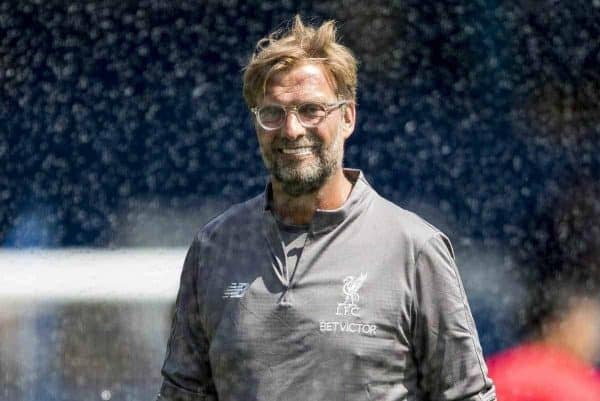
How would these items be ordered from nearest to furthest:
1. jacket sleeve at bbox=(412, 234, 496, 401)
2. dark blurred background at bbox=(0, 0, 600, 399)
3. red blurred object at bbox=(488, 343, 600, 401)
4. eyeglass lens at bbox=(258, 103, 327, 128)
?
1. jacket sleeve at bbox=(412, 234, 496, 401)
2. eyeglass lens at bbox=(258, 103, 327, 128)
3. red blurred object at bbox=(488, 343, 600, 401)
4. dark blurred background at bbox=(0, 0, 600, 399)

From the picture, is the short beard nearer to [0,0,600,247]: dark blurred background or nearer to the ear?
the ear

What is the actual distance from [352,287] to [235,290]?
0.20 meters

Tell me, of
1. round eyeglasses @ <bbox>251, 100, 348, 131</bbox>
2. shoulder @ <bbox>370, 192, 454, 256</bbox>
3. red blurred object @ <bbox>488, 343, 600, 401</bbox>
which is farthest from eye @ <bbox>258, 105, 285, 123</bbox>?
red blurred object @ <bbox>488, 343, 600, 401</bbox>

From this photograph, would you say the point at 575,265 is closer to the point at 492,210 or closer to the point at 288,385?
the point at 492,210

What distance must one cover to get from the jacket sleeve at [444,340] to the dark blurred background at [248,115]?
144cm

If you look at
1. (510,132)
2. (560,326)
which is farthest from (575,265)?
(510,132)

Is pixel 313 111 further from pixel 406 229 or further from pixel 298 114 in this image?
pixel 406 229

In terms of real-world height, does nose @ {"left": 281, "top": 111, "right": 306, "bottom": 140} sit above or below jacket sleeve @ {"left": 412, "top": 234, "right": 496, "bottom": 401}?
above

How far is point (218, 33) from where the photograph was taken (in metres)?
3.49

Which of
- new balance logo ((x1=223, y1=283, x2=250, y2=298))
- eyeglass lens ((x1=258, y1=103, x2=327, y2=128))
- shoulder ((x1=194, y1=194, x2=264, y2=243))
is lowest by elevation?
new balance logo ((x1=223, y1=283, x2=250, y2=298))

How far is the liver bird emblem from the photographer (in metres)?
1.84

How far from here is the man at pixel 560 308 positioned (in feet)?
10.4

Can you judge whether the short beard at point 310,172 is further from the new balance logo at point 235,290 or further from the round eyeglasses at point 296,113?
the new balance logo at point 235,290

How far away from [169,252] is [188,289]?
148 centimetres
